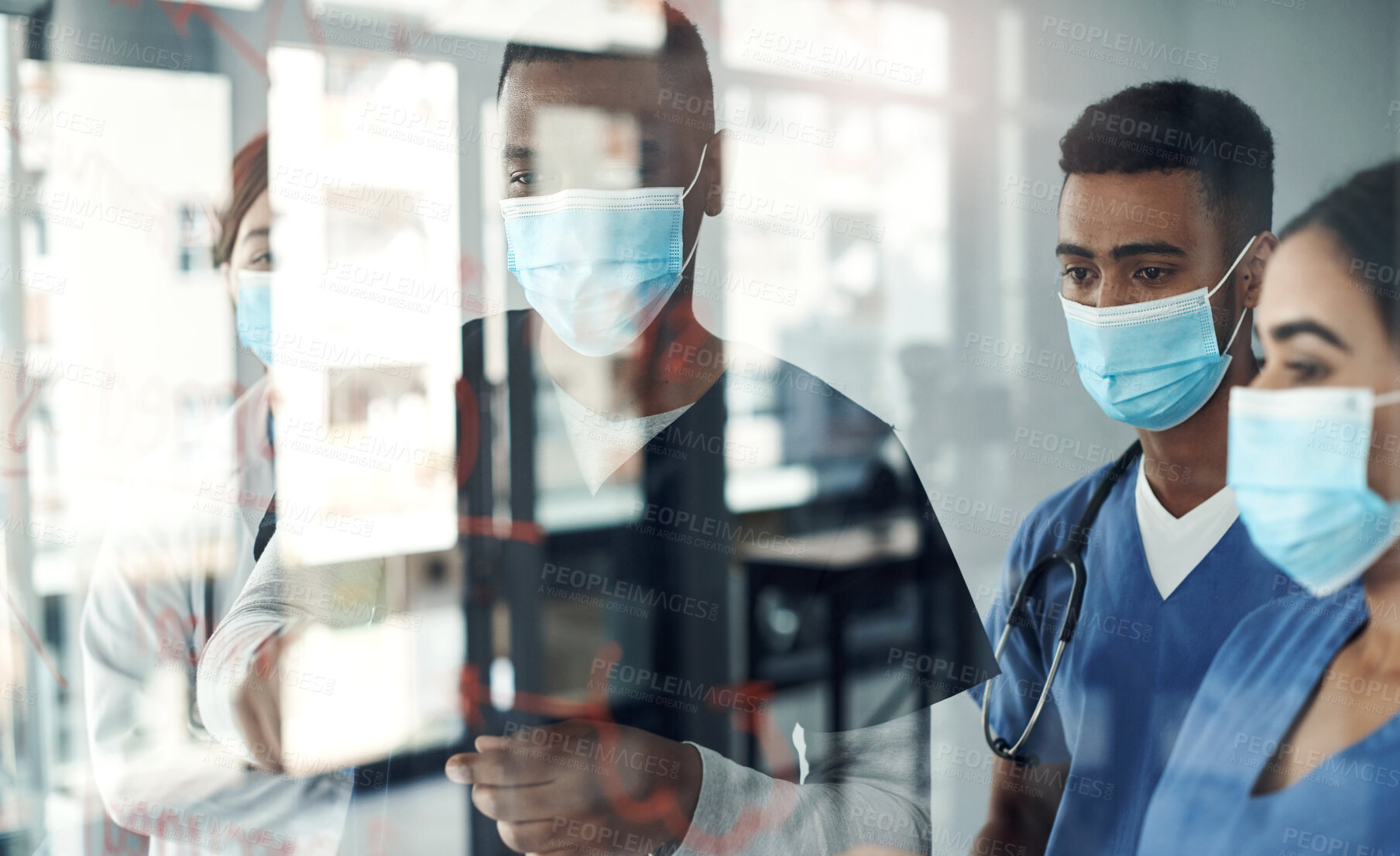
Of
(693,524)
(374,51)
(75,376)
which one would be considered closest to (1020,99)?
(693,524)

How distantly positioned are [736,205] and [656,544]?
41 cm

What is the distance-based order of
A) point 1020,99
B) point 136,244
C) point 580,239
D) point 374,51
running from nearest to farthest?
1. point 1020,99
2. point 580,239
3. point 374,51
4. point 136,244

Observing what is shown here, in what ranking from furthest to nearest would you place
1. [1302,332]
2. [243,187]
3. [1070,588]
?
[243,187], [1070,588], [1302,332]

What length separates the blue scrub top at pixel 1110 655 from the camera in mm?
946

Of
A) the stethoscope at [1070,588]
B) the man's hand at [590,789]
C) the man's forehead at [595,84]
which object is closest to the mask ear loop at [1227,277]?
the stethoscope at [1070,588]

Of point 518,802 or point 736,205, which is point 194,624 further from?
point 736,205

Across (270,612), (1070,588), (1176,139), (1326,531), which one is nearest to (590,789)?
(270,612)

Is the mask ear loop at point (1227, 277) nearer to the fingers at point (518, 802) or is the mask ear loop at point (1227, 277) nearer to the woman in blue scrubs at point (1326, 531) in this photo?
the woman in blue scrubs at point (1326, 531)

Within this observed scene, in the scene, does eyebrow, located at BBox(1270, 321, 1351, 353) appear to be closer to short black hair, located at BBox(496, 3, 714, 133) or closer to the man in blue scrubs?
the man in blue scrubs

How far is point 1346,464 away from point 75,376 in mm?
1582

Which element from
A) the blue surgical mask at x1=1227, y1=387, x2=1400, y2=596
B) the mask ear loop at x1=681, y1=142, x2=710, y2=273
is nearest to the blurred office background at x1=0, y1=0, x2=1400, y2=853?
the mask ear loop at x1=681, y1=142, x2=710, y2=273

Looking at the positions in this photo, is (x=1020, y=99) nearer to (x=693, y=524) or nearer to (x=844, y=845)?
(x=693, y=524)

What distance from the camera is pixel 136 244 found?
52.4 inches

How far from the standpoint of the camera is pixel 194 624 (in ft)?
4.32
